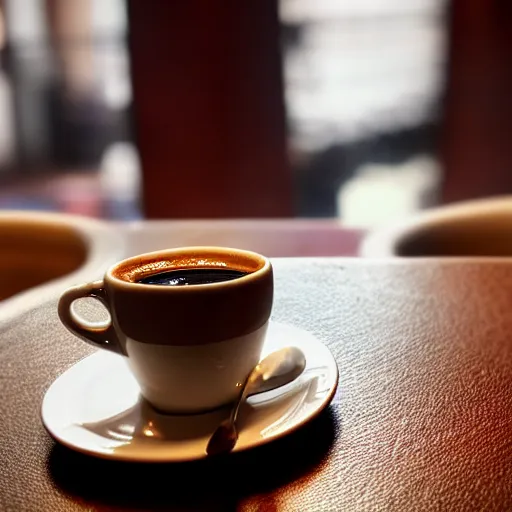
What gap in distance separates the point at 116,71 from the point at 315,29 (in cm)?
86

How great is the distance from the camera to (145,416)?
0.46 m

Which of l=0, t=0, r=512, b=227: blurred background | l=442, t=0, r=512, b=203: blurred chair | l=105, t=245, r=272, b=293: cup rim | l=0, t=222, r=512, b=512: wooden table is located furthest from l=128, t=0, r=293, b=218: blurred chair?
l=105, t=245, r=272, b=293: cup rim

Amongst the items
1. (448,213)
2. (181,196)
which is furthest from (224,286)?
(181,196)

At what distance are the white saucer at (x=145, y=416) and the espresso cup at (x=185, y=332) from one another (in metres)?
0.02

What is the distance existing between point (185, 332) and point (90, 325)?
94 mm

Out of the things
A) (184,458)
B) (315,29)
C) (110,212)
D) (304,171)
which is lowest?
(110,212)

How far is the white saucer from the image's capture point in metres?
0.41

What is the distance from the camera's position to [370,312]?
672 millimetres

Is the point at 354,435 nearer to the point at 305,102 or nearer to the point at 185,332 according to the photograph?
the point at 185,332

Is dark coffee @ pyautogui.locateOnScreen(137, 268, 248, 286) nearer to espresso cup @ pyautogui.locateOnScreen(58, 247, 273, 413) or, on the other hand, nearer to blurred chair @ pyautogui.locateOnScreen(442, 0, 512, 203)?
espresso cup @ pyautogui.locateOnScreen(58, 247, 273, 413)

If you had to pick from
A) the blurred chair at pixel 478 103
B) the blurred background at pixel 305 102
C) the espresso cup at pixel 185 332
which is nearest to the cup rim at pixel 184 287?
the espresso cup at pixel 185 332

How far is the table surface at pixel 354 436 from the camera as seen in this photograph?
0.39 meters

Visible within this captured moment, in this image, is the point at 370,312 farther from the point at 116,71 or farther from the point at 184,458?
the point at 116,71

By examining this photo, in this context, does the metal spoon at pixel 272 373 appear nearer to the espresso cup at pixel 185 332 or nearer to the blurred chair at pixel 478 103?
the espresso cup at pixel 185 332
